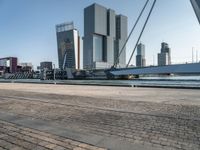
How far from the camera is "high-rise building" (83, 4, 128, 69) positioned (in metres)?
116

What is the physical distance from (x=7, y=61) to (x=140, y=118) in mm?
166224

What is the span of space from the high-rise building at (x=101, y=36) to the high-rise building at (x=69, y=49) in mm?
4405

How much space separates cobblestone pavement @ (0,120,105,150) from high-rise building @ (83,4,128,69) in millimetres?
106922

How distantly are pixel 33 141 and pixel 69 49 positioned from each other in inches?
4485

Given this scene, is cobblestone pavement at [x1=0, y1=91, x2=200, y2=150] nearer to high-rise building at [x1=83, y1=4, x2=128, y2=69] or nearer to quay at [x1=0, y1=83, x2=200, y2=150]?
quay at [x1=0, y1=83, x2=200, y2=150]

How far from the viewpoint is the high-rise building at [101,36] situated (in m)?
116

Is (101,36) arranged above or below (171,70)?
above

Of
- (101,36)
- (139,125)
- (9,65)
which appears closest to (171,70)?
(139,125)

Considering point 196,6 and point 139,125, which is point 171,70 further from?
point 139,125

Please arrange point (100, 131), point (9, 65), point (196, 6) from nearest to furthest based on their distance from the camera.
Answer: point (100, 131)
point (196, 6)
point (9, 65)

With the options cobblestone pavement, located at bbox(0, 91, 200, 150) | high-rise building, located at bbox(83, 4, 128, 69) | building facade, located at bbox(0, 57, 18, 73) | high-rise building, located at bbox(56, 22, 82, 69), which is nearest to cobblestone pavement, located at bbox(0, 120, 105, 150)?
cobblestone pavement, located at bbox(0, 91, 200, 150)

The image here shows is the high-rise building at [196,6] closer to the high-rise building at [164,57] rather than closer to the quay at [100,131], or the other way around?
the quay at [100,131]

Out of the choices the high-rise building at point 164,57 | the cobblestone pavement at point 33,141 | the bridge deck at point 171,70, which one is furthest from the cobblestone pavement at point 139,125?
the high-rise building at point 164,57

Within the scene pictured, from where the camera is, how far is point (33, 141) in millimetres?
4695
